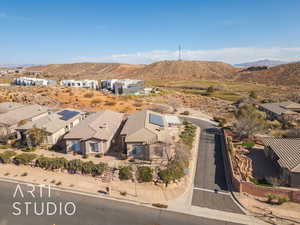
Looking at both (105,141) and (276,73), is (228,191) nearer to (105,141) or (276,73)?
(105,141)

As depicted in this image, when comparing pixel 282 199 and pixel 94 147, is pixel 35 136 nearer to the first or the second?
pixel 94 147

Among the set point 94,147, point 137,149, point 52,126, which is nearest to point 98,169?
point 94,147

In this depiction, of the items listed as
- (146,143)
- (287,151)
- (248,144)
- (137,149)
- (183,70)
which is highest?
(183,70)

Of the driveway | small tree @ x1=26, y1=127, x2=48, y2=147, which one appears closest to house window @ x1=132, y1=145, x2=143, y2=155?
the driveway

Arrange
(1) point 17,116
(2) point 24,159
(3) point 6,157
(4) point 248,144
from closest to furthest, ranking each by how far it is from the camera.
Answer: (2) point 24,159, (3) point 6,157, (4) point 248,144, (1) point 17,116

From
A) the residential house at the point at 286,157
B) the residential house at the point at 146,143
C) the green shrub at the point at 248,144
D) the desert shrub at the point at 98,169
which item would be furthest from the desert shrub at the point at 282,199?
the desert shrub at the point at 98,169

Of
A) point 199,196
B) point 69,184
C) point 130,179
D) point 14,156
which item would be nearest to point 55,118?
point 14,156
